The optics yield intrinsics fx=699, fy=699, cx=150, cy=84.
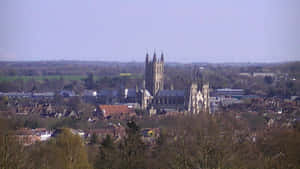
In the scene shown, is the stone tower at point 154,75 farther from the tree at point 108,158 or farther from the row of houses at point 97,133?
the tree at point 108,158

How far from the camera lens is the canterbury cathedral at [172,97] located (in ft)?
193

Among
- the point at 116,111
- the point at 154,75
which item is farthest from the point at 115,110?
the point at 154,75

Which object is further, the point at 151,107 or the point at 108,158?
the point at 151,107

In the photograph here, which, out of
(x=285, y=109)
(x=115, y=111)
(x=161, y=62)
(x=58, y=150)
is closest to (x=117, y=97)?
(x=161, y=62)

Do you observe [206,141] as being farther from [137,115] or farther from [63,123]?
[137,115]

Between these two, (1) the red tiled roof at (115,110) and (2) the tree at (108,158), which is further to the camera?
(1) the red tiled roof at (115,110)

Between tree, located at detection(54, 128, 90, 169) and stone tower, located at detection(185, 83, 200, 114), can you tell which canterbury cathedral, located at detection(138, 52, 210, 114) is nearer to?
stone tower, located at detection(185, 83, 200, 114)

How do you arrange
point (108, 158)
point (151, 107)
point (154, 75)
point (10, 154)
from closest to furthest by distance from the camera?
point (10, 154) → point (108, 158) → point (151, 107) → point (154, 75)

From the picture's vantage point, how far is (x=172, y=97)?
60.6 m

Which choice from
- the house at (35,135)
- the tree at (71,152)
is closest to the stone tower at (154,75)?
the house at (35,135)

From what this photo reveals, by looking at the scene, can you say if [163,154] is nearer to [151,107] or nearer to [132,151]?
[132,151]

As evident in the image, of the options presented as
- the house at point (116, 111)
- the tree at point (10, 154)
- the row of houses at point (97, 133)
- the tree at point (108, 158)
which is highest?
the tree at point (10, 154)

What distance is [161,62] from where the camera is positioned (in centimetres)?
6706

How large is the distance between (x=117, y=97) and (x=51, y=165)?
43.9 metres
